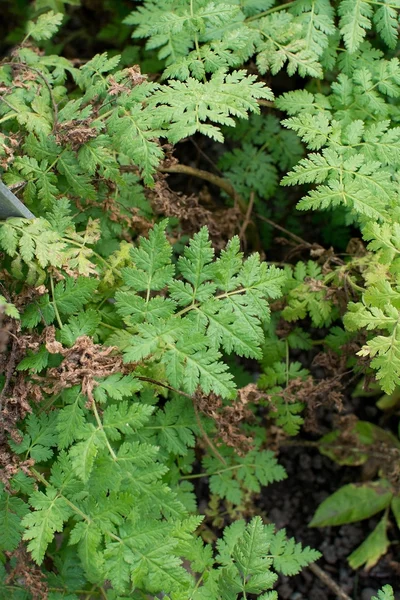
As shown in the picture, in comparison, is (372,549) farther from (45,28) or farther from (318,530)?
(45,28)

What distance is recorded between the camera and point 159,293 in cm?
306

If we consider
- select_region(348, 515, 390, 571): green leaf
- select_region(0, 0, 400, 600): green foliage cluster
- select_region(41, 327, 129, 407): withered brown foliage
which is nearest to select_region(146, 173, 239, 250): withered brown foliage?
select_region(0, 0, 400, 600): green foliage cluster

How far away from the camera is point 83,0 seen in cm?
464

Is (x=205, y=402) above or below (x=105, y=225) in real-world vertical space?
below

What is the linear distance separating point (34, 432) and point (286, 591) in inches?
72.5

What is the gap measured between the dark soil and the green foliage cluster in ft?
2.06

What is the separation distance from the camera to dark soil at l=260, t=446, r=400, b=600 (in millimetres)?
3506

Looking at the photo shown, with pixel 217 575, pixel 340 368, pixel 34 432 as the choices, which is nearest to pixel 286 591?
pixel 217 575

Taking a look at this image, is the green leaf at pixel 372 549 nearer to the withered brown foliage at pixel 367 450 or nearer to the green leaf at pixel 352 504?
the green leaf at pixel 352 504

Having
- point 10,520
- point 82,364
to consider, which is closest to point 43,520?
point 10,520

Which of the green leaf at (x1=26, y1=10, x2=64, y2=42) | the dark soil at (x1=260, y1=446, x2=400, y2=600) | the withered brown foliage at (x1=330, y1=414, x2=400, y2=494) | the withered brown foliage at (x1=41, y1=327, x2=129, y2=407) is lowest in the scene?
the dark soil at (x1=260, y1=446, x2=400, y2=600)

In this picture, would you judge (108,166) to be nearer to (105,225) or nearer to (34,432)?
(105,225)

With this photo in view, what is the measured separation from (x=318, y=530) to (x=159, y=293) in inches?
69.3

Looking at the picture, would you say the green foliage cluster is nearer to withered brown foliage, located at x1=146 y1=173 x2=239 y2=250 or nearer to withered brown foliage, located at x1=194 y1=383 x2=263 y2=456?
withered brown foliage, located at x1=194 y1=383 x2=263 y2=456
